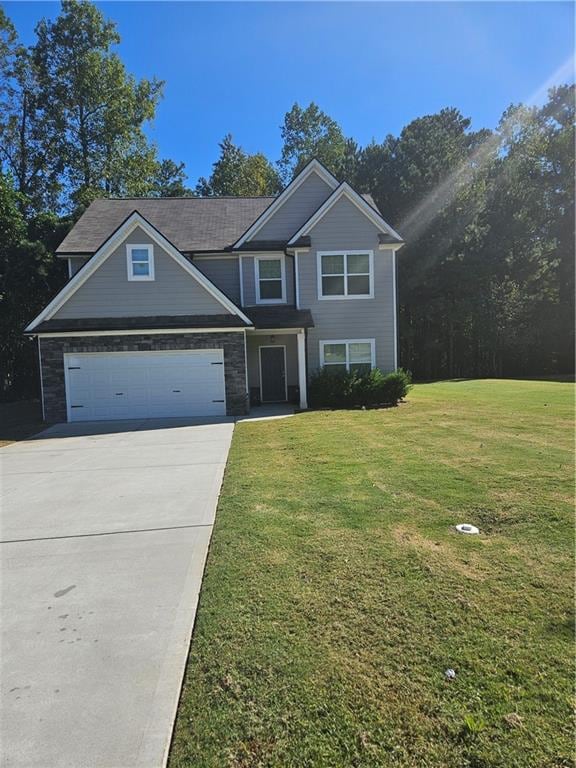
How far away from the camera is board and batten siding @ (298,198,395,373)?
636 inches

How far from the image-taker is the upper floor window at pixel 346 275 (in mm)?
16344

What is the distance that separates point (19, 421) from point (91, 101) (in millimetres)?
25056

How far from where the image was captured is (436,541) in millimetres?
4395

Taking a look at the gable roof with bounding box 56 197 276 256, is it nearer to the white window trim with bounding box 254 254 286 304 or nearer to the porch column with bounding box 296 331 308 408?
the white window trim with bounding box 254 254 286 304

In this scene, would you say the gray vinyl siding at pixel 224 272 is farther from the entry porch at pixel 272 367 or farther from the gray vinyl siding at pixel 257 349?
the entry porch at pixel 272 367

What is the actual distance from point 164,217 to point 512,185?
90.7 feet

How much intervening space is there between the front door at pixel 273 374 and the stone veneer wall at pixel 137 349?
2.73 metres

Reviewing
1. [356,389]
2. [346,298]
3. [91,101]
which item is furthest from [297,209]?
[91,101]

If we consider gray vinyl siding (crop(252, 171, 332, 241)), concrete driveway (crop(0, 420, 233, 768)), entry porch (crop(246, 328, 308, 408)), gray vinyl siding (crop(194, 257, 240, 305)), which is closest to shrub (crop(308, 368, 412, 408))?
entry porch (crop(246, 328, 308, 408))

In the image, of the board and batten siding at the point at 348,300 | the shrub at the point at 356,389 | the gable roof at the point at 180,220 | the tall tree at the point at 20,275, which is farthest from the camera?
the tall tree at the point at 20,275

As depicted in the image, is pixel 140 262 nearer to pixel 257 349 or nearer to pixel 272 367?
pixel 257 349

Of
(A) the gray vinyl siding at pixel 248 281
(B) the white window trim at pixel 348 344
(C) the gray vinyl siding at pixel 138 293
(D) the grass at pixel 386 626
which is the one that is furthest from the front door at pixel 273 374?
(D) the grass at pixel 386 626

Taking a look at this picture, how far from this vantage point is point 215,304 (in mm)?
14617

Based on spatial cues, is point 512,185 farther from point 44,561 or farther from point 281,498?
point 44,561
